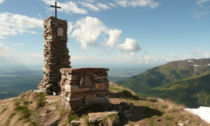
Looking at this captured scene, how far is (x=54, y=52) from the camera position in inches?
447

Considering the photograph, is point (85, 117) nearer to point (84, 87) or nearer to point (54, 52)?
point (84, 87)

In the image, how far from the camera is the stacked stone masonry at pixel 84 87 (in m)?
6.88

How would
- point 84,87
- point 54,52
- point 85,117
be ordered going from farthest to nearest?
point 54,52
point 84,87
point 85,117

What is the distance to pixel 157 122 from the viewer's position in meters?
6.47

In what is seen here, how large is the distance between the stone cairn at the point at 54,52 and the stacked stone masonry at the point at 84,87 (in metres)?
3.84

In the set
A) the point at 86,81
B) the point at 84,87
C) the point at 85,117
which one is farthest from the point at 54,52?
the point at 85,117

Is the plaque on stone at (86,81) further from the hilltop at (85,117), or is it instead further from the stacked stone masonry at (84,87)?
the hilltop at (85,117)

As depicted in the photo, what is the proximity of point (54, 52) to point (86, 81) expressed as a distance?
572cm

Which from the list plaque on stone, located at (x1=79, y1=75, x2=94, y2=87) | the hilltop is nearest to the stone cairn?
the hilltop

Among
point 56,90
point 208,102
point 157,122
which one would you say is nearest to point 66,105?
point 56,90

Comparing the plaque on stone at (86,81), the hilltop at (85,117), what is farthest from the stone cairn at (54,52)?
the plaque on stone at (86,81)

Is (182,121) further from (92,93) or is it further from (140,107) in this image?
(92,93)

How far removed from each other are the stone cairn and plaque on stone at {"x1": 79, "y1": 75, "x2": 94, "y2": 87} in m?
4.76

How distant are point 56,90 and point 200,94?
443 ft
